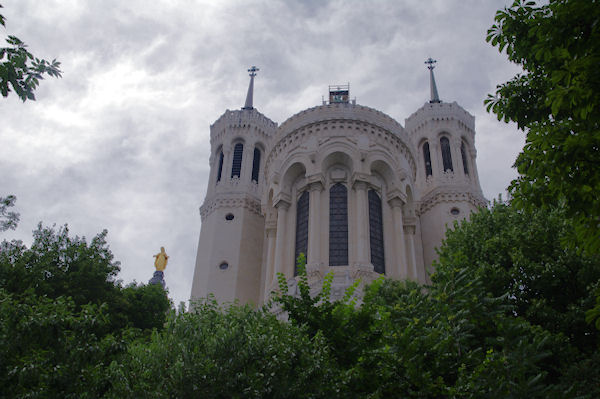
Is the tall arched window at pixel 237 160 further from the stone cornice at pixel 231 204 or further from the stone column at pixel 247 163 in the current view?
the stone cornice at pixel 231 204

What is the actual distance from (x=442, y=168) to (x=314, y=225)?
649 inches

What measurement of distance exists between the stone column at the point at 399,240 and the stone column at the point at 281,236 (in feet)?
17.8

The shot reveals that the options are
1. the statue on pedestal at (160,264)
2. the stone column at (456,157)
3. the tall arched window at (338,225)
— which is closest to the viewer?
the tall arched window at (338,225)

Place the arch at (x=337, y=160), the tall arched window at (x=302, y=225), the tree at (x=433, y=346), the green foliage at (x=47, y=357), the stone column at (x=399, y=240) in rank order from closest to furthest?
the tree at (x=433, y=346), the green foliage at (x=47, y=357), the stone column at (x=399, y=240), the tall arched window at (x=302, y=225), the arch at (x=337, y=160)

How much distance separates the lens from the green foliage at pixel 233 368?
973 centimetres

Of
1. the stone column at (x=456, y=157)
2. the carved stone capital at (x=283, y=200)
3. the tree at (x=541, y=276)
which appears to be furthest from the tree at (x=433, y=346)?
the stone column at (x=456, y=157)

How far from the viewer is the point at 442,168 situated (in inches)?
1553

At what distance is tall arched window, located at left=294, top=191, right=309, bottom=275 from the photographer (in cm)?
2717

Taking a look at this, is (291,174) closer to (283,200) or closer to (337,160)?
(283,200)

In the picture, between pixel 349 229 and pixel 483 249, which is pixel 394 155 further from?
pixel 483 249

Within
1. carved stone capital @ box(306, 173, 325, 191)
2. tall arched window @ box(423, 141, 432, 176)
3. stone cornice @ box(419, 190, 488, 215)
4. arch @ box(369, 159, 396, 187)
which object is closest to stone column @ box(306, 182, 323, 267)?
carved stone capital @ box(306, 173, 325, 191)

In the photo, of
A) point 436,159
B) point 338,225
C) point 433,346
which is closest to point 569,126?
point 433,346

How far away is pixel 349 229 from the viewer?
26.4 meters

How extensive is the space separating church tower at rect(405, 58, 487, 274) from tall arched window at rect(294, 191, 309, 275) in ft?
34.8
